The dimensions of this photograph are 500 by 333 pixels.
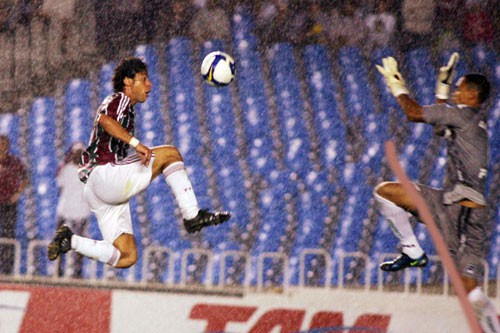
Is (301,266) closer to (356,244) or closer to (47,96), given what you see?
(356,244)

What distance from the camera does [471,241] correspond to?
9.21 feet

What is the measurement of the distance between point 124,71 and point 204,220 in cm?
62

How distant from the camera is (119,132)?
2.69 meters

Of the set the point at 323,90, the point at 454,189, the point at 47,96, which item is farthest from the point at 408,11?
the point at 47,96

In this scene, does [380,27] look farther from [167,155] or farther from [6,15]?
[6,15]

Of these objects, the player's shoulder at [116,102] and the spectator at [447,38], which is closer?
the player's shoulder at [116,102]

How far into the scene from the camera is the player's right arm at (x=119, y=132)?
2.68 meters

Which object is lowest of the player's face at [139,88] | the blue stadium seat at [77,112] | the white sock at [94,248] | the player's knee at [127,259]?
the player's knee at [127,259]

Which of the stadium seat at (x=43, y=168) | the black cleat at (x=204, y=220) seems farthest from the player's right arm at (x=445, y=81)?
the stadium seat at (x=43, y=168)

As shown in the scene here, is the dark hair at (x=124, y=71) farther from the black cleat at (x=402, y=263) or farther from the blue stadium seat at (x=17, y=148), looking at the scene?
the black cleat at (x=402, y=263)

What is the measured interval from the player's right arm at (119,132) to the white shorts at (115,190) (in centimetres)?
4

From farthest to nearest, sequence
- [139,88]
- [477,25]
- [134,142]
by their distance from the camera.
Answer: [477,25]
[139,88]
[134,142]

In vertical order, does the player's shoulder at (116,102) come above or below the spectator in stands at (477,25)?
below

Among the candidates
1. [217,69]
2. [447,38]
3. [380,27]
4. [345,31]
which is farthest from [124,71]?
[447,38]
